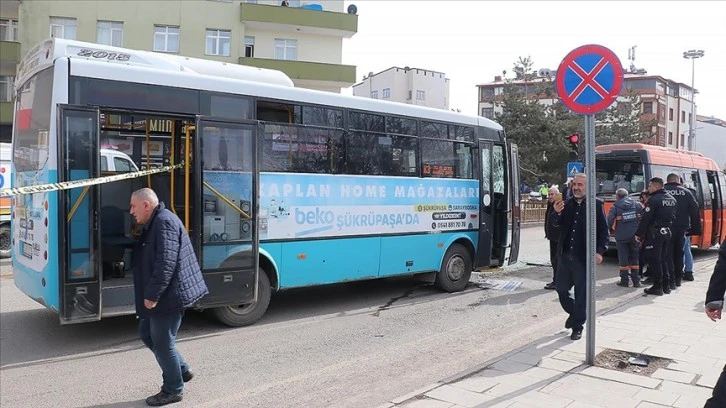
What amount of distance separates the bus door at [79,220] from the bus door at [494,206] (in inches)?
251

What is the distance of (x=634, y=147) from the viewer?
48.6 ft

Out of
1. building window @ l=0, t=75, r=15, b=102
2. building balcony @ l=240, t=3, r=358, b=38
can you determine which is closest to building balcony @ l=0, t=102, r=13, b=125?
building window @ l=0, t=75, r=15, b=102

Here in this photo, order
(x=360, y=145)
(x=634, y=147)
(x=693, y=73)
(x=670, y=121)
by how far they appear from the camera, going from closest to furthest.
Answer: (x=360, y=145), (x=634, y=147), (x=693, y=73), (x=670, y=121)

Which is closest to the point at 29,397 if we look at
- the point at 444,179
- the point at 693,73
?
the point at 444,179

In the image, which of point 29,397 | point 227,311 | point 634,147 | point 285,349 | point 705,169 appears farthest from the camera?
point 705,169

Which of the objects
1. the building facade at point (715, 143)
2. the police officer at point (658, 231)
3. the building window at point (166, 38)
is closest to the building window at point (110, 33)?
the building window at point (166, 38)

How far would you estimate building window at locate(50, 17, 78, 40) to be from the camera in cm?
3108

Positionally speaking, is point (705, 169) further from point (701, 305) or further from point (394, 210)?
point (394, 210)

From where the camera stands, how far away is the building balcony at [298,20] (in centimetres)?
3406

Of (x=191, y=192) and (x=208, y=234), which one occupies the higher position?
(x=191, y=192)

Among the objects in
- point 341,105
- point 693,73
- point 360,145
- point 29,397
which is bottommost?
point 29,397

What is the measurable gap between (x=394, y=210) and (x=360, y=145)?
1168 millimetres

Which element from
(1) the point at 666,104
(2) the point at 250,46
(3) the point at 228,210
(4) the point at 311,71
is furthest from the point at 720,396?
(1) the point at 666,104

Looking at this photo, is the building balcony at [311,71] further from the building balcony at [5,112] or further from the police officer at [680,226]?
the police officer at [680,226]
